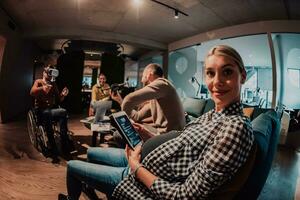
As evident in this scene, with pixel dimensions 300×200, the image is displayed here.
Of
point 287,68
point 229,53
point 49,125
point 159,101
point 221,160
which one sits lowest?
point 49,125

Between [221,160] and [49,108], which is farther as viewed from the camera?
[49,108]

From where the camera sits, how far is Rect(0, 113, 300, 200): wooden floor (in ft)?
7.50

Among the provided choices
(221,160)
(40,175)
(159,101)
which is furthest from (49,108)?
(221,160)

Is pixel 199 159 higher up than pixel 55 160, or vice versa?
pixel 199 159

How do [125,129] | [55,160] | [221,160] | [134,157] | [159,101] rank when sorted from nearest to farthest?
[221,160] < [134,157] < [125,129] < [159,101] < [55,160]

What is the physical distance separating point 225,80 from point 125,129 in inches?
23.2

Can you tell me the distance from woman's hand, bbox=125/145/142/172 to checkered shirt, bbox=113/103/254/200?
49mm

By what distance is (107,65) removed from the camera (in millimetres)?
9664

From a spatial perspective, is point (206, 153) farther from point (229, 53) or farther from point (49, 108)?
point (49, 108)

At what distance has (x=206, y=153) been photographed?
90cm

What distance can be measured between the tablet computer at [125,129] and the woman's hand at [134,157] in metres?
0.03

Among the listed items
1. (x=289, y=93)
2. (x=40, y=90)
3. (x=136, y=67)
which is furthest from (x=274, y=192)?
(x=136, y=67)

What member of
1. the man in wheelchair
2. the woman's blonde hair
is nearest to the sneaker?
the man in wheelchair

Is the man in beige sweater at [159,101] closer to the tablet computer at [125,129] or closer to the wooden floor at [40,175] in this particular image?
the tablet computer at [125,129]
